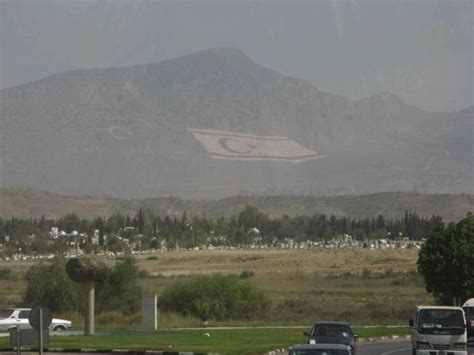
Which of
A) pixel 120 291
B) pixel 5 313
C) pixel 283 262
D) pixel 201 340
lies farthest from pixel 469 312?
pixel 283 262

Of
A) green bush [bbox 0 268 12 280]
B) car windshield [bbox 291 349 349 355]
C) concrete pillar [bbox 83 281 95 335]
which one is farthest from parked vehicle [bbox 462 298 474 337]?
green bush [bbox 0 268 12 280]

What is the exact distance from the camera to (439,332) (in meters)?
39.2

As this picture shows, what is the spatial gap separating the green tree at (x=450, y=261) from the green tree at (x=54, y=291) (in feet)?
80.0

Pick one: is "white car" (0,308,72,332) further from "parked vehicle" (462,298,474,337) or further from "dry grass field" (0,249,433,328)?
"parked vehicle" (462,298,474,337)

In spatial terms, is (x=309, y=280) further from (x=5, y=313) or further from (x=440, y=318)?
(x=440, y=318)

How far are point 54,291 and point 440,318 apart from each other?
1746 inches

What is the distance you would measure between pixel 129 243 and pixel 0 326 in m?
127

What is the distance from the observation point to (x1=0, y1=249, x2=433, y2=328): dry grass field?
8088 cm

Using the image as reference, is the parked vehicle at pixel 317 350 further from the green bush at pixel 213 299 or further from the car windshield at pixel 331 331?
the green bush at pixel 213 299

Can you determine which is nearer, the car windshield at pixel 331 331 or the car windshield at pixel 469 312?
the car windshield at pixel 331 331

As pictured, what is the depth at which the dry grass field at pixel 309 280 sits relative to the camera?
8088 cm

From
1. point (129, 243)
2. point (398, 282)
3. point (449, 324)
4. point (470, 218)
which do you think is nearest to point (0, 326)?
point (449, 324)

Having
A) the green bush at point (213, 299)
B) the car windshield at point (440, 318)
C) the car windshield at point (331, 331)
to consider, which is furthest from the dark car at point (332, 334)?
the green bush at point (213, 299)

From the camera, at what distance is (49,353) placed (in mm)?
42062
